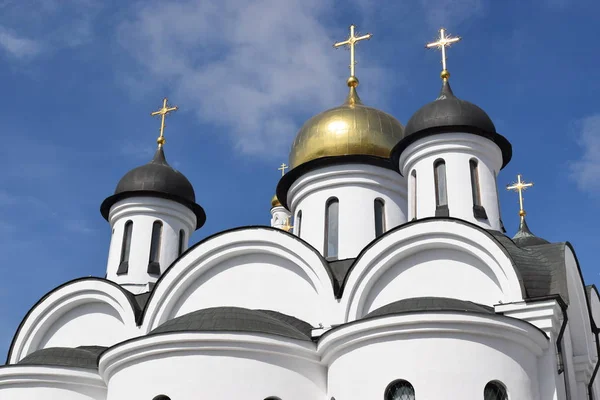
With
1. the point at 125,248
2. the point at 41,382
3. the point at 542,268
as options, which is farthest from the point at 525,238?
the point at 41,382

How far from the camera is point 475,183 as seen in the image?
12609 millimetres

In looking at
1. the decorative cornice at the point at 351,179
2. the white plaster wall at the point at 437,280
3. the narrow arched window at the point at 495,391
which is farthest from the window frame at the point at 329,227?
the narrow arched window at the point at 495,391

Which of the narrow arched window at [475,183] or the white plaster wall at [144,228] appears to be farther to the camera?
the white plaster wall at [144,228]

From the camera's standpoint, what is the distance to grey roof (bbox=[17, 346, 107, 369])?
1153 centimetres

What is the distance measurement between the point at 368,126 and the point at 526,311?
5.31 metres

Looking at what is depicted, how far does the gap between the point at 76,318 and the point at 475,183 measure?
22.1 feet

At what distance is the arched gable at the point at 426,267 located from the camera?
34.6ft

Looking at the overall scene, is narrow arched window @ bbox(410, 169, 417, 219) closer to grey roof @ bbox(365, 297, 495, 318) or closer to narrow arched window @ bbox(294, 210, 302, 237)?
narrow arched window @ bbox(294, 210, 302, 237)

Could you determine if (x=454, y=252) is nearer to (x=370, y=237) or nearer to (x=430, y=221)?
(x=430, y=221)

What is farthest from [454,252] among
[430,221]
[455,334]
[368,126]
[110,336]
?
[110,336]

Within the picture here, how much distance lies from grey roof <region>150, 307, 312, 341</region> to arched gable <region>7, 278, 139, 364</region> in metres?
2.47

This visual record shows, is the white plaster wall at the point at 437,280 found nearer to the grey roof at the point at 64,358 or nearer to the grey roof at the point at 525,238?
the grey roof at the point at 64,358

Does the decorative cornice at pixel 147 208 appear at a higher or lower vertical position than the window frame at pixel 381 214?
higher

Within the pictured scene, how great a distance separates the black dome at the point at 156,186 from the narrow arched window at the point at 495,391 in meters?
7.68
